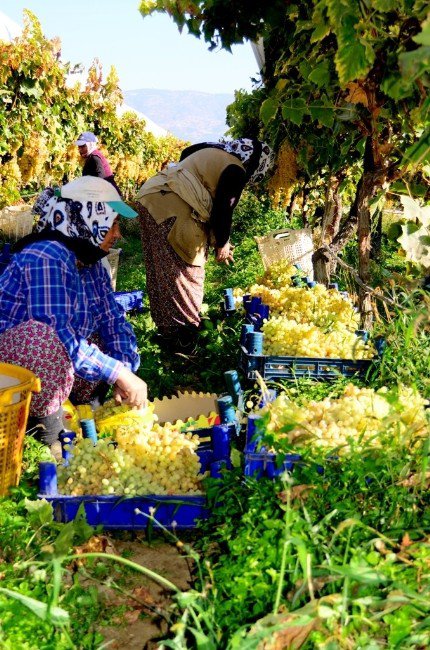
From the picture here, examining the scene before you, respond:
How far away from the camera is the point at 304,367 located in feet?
12.3

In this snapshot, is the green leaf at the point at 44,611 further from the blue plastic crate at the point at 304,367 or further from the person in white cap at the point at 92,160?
the person in white cap at the point at 92,160

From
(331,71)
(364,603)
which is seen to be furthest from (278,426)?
(331,71)

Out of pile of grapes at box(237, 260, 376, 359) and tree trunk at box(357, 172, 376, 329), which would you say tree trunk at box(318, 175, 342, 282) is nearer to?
pile of grapes at box(237, 260, 376, 359)

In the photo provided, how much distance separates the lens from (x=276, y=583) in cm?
192

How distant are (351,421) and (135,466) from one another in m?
0.87

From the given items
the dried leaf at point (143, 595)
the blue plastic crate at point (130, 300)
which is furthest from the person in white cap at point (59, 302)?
the blue plastic crate at point (130, 300)

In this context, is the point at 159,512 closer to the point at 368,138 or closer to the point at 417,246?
the point at 417,246

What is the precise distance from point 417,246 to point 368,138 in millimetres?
1098

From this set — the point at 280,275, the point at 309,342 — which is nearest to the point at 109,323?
the point at 309,342

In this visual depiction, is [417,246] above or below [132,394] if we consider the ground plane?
above

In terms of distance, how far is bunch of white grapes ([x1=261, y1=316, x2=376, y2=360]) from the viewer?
3848 millimetres

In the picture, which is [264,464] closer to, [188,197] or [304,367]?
[304,367]

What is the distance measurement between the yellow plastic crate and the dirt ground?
467 millimetres

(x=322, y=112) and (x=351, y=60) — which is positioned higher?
(x=322, y=112)
